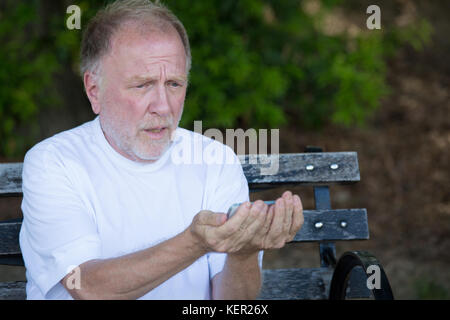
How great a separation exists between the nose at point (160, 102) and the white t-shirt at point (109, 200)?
0.23 m

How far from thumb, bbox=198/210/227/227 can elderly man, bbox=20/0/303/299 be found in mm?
120

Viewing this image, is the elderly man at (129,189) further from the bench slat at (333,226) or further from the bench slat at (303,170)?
the bench slat at (333,226)

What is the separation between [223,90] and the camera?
4434 mm

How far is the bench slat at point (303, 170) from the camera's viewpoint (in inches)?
102

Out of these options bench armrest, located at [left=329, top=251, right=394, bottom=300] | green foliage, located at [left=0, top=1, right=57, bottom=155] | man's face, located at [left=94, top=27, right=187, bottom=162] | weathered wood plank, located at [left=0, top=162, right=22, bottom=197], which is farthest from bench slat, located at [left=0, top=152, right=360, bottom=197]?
green foliage, located at [left=0, top=1, right=57, bottom=155]

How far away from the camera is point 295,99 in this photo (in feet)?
Answer: 18.1

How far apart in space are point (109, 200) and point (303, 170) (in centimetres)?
97

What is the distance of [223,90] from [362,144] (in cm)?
257

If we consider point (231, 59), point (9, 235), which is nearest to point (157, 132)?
point (9, 235)

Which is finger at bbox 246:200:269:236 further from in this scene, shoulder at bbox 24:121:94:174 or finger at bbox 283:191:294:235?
shoulder at bbox 24:121:94:174

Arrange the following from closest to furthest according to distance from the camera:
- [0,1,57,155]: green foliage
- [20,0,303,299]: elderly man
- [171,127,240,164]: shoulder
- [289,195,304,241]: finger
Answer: [289,195,304,241]: finger
[20,0,303,299]: elderly man
[171,127,240,164]: shoulder
[0,1,57,155]: green foliage

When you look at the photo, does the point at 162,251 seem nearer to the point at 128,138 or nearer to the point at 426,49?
the point at 128,138

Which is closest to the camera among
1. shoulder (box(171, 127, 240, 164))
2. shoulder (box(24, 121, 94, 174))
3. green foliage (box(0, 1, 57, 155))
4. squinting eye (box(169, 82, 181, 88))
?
shoulder (box(24, 121, 94, 174))

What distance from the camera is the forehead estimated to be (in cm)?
211
